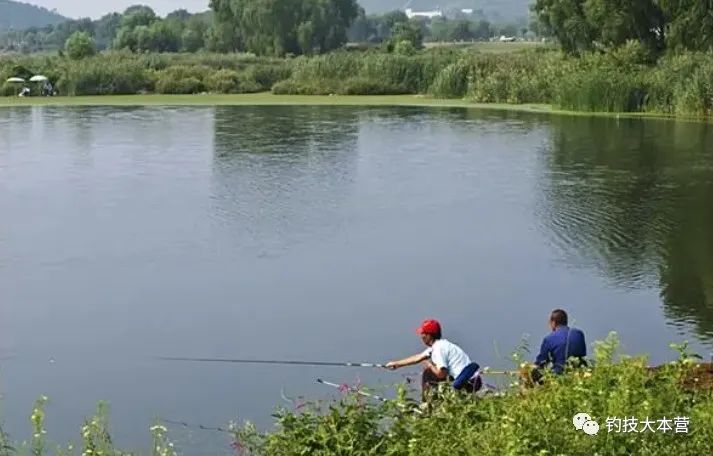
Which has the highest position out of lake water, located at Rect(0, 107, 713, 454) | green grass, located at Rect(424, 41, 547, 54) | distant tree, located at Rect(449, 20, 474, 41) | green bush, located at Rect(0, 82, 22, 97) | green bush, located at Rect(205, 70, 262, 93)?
distant tree, located at Rect(449, 20, 474, 41)

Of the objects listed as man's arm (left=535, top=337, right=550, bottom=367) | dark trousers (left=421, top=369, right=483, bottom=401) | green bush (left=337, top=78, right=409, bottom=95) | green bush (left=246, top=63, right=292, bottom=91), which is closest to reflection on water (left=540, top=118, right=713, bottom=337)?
man's arm (left=535, top=337, right=550, bottom=367)

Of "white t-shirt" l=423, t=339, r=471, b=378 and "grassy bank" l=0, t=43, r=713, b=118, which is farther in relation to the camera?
"grassy bank" l=0, t=43, r=713, b=118

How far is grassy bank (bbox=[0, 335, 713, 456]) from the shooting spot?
6465 mm

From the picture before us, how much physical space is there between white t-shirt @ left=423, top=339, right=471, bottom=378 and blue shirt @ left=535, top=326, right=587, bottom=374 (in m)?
0.60

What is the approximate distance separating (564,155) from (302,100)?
21.5 meters

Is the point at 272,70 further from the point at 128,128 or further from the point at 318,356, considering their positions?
the point at 318,356

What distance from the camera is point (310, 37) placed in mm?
70500

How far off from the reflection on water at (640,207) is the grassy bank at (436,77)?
3.87m

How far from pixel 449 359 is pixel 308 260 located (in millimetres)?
7221

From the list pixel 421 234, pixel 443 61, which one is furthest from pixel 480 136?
pixel 443 61

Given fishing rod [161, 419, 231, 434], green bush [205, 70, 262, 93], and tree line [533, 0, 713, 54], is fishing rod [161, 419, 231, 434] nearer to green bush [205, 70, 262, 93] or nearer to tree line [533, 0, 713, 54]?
tree line [533, 0, 713, 54]

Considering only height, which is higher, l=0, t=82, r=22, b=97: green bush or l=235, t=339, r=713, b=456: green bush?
l=0, t=82, r=22, b=97: green bush

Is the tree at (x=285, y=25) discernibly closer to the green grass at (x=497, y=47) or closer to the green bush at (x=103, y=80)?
the green grass at (x=497, y=47)

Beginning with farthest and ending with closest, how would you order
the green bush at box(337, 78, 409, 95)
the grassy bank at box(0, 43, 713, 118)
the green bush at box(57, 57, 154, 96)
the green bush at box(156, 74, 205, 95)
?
the green bush at box(156, 74, 205, 95) < the green bush at box(57, 57, 154, 96) < the green bush at box(337, 78, 409, 95) < the grassy bank at box(0, 43, 713, 118)
